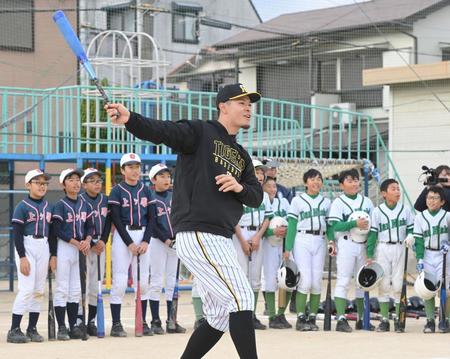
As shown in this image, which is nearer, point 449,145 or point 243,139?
point 449,145

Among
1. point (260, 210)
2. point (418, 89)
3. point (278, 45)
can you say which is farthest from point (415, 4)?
point (260, 210)

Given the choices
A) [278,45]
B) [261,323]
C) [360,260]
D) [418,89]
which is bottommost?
[261,323]

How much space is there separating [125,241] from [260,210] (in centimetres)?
184

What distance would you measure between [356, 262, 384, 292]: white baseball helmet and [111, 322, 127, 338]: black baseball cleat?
277cm

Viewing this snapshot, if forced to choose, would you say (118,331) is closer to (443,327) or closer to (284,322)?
(284,322)

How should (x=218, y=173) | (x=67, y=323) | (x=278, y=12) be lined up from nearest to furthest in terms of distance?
1. (x=218, y=173)
2. (x=67, y=323)
3. (x=278, y=12)

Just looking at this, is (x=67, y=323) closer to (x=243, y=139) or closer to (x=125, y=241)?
(x=125, y=241)

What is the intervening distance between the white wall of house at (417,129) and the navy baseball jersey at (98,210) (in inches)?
402

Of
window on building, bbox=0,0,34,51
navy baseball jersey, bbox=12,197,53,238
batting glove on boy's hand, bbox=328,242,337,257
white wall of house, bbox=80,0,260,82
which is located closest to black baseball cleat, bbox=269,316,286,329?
batting glove on boy's hand, bbox=328,242,337,257

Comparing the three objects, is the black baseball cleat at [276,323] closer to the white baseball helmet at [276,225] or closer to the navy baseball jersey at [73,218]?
the white baseball helmet at [276,225]

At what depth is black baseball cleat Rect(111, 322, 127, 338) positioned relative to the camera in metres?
11.1

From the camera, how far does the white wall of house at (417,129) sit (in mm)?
20453

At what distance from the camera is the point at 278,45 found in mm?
30234

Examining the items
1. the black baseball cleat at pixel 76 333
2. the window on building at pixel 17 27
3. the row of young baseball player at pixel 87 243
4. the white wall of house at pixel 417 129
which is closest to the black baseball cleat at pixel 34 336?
the row of young baseball player at pixel 87 243
